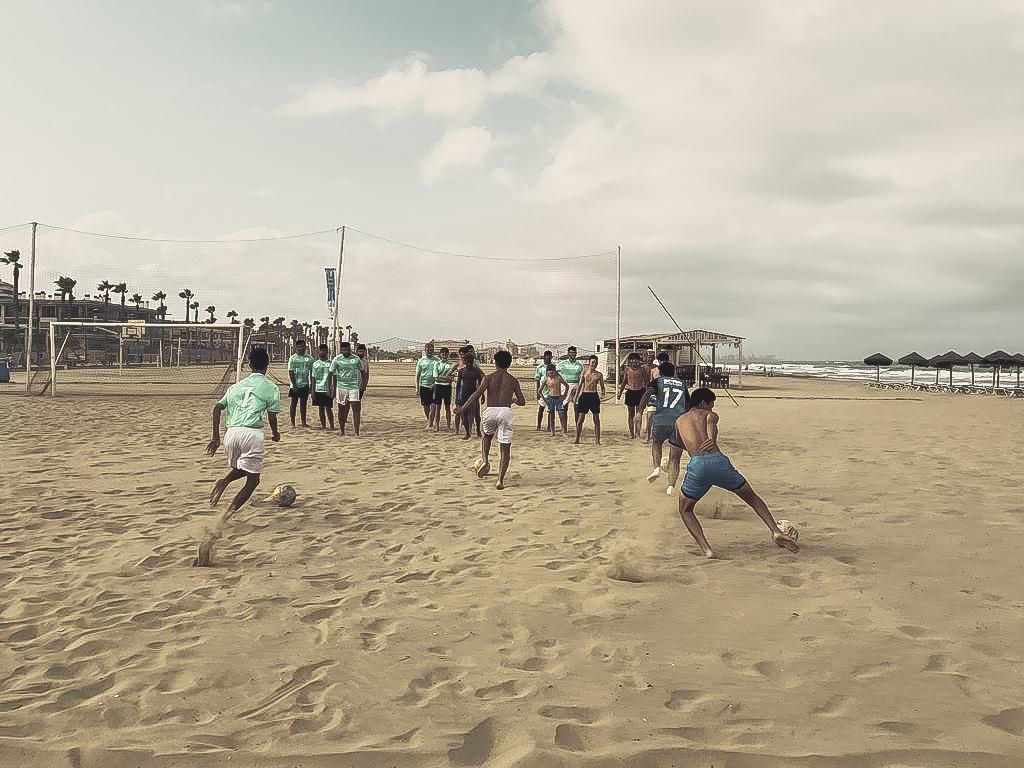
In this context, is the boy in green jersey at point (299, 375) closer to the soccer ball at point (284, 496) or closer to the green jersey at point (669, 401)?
the soccer ball at point (284, 496)

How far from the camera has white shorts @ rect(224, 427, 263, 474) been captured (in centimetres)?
531

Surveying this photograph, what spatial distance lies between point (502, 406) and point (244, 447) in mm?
3017

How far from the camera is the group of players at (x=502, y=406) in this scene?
482cm

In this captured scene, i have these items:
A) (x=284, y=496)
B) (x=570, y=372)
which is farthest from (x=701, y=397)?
(x=570, y=372)

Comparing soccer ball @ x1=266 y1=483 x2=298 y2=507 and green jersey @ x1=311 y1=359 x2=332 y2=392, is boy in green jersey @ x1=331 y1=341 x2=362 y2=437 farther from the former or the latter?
soccer ball @ x1=266 y1=483 x2=298 y2=507

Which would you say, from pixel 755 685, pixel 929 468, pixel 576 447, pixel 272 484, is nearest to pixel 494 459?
pixel 576 447

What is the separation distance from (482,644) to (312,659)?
814mm

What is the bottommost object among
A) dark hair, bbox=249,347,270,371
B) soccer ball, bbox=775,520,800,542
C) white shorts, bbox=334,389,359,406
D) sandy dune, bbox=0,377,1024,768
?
sandy dune, bbox=0,377,1024,768

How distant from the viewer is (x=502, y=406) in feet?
24.7

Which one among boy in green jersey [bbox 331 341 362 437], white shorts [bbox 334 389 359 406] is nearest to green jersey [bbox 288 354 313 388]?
boy in green jersey [bbox 331 341 362 437]

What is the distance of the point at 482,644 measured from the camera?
332 cm

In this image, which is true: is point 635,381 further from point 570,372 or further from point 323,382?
point 323,382

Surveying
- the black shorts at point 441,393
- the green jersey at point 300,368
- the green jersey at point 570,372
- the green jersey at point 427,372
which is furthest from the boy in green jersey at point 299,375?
the green jersey at point 570,372

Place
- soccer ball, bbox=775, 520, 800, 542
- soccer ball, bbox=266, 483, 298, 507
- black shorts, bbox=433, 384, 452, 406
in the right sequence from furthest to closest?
black shorts, bbox=433, 384, 452, 406
soccer ball, bbox=266, 483, 298, 507
soccer ball, bbox=775, 520, 800, 542
